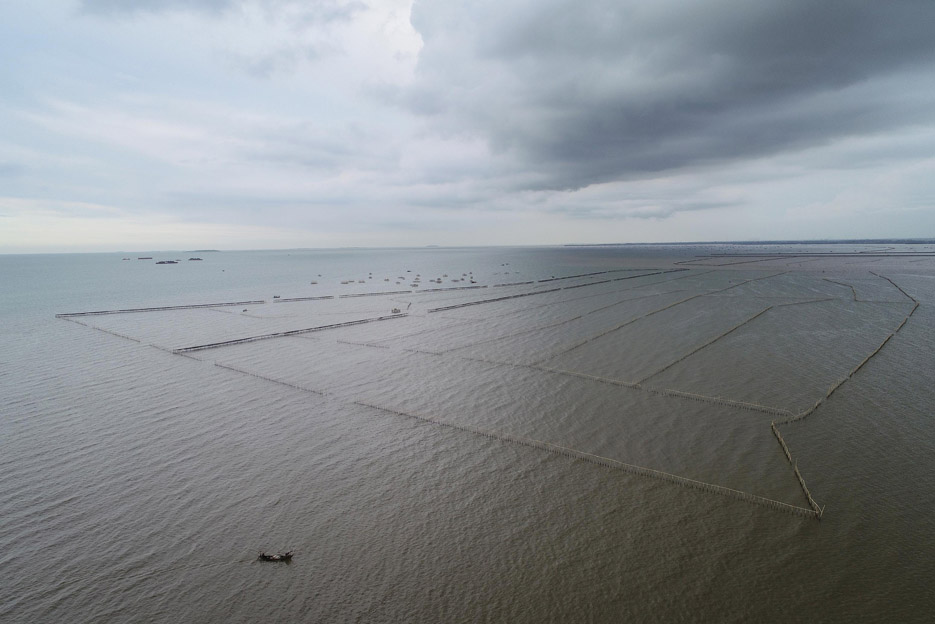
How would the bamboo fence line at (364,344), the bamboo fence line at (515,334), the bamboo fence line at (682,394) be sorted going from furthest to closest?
the bamboo fence line at (364,344) < the bamboo fence line at (515,334) < the bamboo fence line at (682,394)

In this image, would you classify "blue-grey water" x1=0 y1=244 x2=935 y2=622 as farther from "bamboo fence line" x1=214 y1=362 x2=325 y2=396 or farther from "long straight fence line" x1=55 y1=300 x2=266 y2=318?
"long straight fence line" x1=55 y1=300 x2=266 y2=318

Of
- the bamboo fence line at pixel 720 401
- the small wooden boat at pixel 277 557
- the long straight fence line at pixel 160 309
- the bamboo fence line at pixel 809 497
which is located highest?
the long straight fence line at pixel 160 309

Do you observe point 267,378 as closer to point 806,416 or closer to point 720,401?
point 720,401

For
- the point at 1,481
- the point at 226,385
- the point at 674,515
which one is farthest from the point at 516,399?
the point at 1,481

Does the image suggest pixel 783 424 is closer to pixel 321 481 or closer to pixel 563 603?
pixel 563 603

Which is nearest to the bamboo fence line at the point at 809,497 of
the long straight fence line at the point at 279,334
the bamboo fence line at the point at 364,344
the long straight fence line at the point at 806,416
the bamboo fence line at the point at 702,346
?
the long straight fence line at the point at 806,416

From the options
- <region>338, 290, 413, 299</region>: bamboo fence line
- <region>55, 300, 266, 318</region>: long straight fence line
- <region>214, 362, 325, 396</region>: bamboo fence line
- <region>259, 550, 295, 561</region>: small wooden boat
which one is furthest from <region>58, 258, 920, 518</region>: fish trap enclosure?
<region>259, 550, 295, 561</region>: small wooden boat

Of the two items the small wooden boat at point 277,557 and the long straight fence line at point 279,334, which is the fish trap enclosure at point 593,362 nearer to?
the long straight fence line at point 279,334

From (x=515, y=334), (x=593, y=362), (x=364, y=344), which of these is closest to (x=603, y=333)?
(x=515, y=334)
